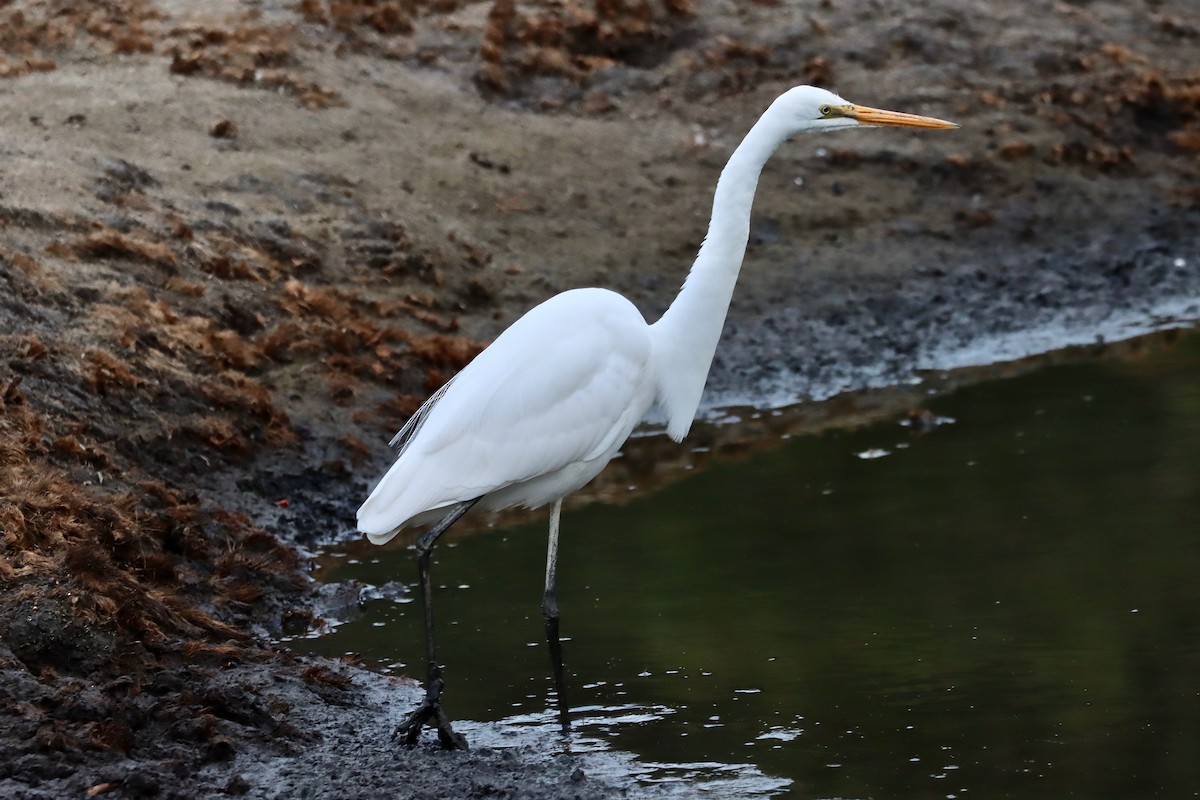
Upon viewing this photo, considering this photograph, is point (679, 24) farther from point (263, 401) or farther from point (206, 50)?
point (263, 401)

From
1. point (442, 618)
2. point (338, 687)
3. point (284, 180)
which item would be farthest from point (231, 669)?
point (284, 180)

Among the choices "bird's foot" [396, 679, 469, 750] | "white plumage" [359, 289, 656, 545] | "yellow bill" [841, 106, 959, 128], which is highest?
"yellow bill" [841, 106, 959, 128]

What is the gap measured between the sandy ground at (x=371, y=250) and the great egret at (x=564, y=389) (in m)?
0.82

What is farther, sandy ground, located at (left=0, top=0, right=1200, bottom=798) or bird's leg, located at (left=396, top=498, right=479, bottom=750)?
sandy ground, located at (left=0, top=0, right=1200, bottom=798)

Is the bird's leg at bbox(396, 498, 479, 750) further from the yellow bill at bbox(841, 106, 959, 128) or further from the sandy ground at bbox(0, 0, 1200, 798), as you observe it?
the yellow bill at bbox(841, 106, 959, 128)

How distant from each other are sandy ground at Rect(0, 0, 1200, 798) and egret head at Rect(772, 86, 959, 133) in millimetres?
2570

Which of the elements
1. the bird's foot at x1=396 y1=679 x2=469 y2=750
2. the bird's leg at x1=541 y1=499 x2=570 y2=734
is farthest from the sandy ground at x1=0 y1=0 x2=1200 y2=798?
the bird's leg at x1=541 y1=499 x2=570 y2=734

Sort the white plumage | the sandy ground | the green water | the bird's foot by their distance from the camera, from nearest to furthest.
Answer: the green water
the bird's foot
the sandy ground
the white plumage

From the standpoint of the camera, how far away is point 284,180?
11.4 m

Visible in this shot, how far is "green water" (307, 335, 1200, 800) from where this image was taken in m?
5.17

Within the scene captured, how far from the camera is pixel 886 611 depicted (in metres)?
6.50

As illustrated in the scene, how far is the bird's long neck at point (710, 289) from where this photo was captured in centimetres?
593

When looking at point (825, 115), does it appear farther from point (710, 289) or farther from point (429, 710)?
point (429, 710)

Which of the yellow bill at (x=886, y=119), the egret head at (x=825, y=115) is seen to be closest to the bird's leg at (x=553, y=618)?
the egret head at (x=825, y=115)
